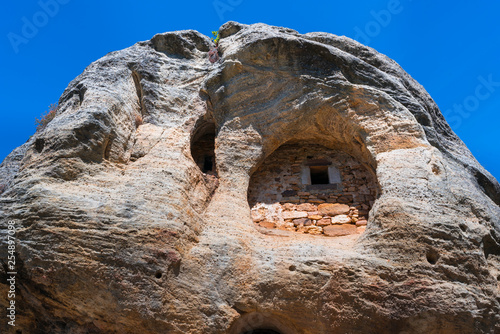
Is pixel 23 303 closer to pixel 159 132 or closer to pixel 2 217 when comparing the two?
pixel 2 217

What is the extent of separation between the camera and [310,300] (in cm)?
369

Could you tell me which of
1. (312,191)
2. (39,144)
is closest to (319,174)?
(312,191)

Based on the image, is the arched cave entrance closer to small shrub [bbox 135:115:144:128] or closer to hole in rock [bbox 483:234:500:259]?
hole in rock [bbox 483:234:500:259]

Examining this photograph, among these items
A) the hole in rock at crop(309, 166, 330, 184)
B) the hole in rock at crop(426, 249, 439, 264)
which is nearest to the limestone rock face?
the hole in rock at crop(426, 249, 439, 264)

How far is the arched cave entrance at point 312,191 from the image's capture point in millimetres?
5559

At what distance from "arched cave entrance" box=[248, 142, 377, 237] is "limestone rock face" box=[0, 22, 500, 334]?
0.14m

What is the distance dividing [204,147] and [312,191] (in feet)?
7.67

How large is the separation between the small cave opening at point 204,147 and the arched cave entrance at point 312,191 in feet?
3.16

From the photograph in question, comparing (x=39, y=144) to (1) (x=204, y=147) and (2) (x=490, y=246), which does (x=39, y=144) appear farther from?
(2) (x=490, y=246)

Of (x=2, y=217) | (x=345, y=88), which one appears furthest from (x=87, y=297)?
(x=345, y=88)

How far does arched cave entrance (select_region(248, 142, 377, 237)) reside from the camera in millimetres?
5559

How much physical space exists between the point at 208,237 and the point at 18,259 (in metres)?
2.02

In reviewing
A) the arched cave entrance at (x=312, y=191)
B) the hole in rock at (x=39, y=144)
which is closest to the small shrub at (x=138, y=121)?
the hole in rock at (x=39, y=144)

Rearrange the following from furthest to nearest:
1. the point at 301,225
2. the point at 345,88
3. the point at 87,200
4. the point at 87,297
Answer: the point at 345,88 → the point at 301,225 → the point at 87,200 → the point at 87,297
